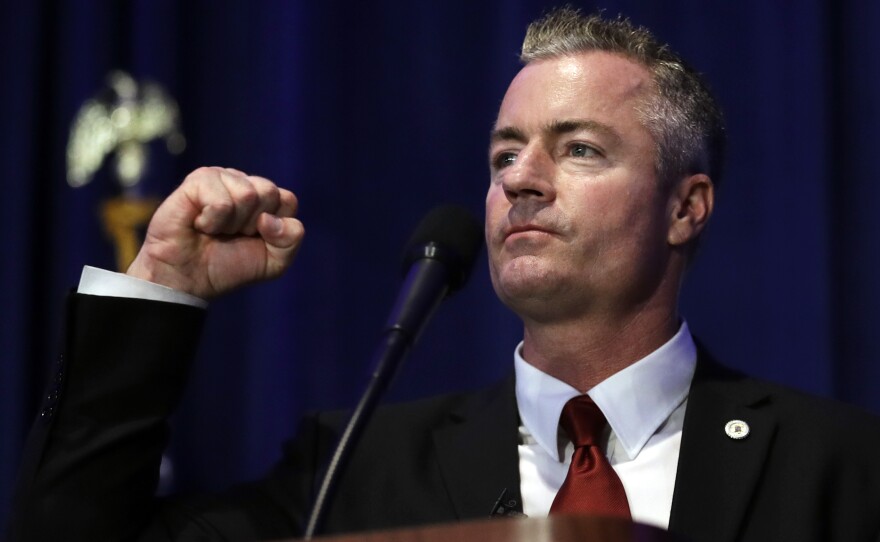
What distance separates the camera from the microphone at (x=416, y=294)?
4.16ft

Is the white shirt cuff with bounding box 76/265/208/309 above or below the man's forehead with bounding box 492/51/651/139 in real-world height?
below

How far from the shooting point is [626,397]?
1977 mm

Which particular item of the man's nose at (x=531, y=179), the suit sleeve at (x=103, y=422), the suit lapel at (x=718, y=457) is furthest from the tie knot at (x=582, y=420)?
the suit sleeve at (x=103, y=422)

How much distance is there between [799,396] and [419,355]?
113cm

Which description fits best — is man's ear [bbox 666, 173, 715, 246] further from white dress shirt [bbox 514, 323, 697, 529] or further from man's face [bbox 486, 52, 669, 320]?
white dress shirt [bbox 514, 323, 697, 529]

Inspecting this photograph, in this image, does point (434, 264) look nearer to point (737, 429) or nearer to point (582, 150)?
point (582, 150)

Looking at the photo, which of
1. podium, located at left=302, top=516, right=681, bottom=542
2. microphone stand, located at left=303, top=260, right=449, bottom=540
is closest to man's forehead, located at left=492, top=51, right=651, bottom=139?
microphone stand, located at left=303, top=260, right=449, bottom=540

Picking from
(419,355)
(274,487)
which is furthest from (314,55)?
(274,487)

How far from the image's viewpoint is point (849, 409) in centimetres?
200

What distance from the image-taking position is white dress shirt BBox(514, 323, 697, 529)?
191 centimetres

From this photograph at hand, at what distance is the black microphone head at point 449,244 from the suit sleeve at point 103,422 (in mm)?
409

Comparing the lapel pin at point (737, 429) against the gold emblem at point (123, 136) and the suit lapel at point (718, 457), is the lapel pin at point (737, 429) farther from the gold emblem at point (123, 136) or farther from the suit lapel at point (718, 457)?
the gold emblem at point (123, 136)

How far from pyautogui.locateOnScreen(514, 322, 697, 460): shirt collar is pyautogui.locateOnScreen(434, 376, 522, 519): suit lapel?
1.7 inches

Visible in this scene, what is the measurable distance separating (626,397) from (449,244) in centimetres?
54
